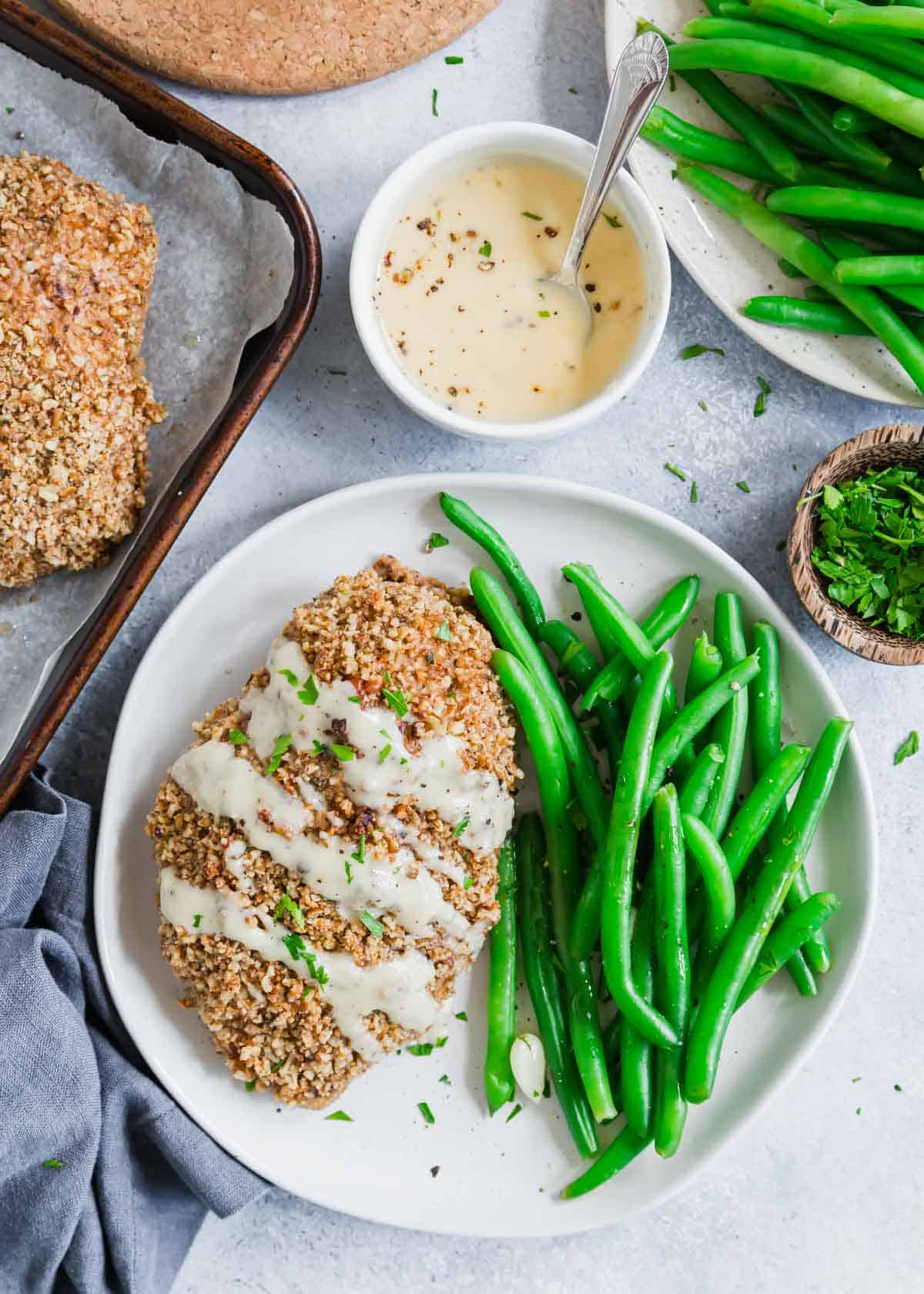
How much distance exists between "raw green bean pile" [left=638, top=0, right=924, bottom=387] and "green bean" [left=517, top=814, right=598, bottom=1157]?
472 mm

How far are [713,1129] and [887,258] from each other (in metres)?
2.05

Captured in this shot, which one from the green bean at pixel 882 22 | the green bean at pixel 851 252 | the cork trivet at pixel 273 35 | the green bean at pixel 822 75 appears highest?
the green bean at pixel 882 22

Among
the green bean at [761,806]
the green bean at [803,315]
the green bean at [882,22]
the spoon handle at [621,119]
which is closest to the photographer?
the spoon handle at [621,119]

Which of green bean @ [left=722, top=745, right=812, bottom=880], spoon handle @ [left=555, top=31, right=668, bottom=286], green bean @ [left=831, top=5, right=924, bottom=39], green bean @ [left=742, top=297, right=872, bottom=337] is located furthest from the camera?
green bean @ [left=742, top=297, right=872, bottom=337]

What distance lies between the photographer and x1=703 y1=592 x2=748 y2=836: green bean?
265cm

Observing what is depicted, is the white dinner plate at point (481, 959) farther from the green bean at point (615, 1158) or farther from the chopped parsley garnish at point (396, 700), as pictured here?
the chopped parsley garnish at point (396, 700)

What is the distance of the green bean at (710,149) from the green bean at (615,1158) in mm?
2246

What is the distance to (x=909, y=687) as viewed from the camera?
2.98 meters

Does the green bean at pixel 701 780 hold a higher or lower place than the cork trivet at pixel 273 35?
lower

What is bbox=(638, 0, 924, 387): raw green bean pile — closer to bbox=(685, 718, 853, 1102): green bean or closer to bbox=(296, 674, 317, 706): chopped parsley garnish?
bbox=(685, 718, 853, 1102): green bean

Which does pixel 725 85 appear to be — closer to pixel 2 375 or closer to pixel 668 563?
pixel 668 563

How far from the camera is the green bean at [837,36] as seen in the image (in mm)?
2568

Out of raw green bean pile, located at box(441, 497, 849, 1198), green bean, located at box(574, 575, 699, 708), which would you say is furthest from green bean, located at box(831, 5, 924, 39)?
green bean, located at box(574, 575, 699, 708)

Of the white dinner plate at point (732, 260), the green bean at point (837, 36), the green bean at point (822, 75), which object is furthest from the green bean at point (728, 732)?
the green bean at point (837, 36)
